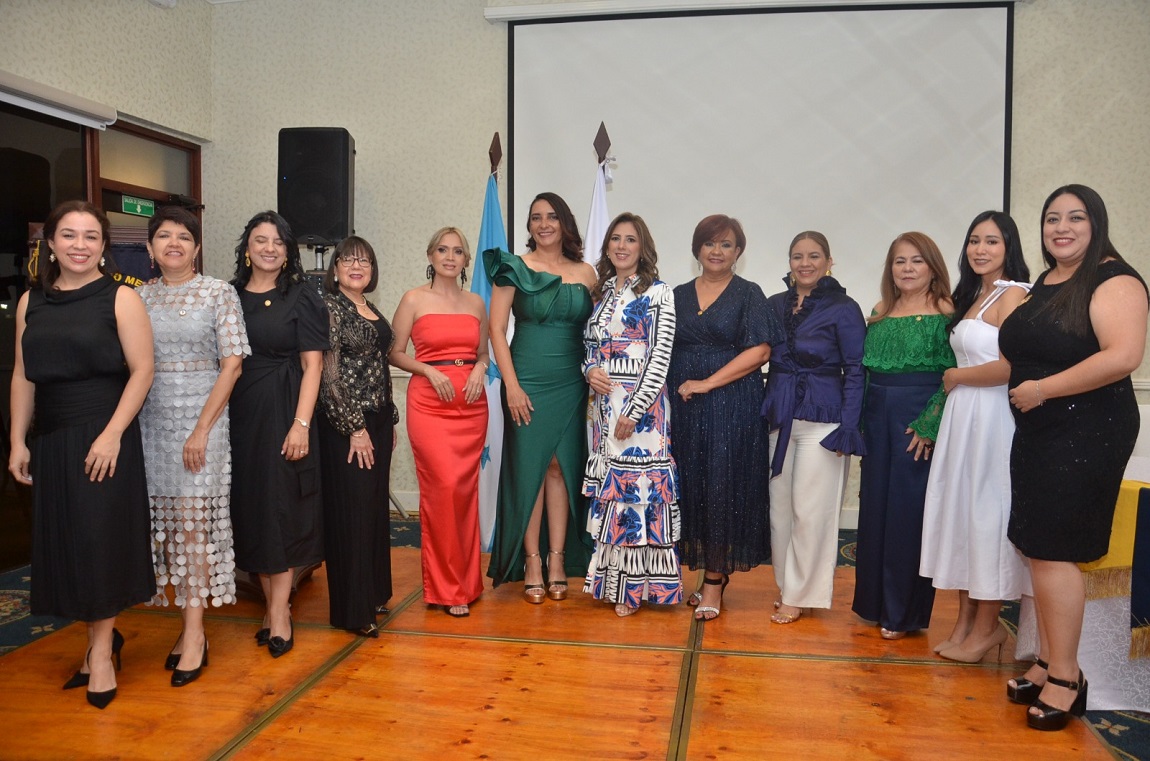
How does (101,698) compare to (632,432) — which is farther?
(632,432)

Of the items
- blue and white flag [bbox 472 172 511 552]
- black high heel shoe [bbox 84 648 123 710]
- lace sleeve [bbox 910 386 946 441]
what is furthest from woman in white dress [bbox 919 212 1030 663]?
black high heel shoe [bbox 84 648 123 710]

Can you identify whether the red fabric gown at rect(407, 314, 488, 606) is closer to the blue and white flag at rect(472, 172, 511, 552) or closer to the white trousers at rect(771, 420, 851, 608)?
the blue and white flag at rect(472, 172, 511, 552)

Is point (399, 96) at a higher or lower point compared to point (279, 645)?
higher

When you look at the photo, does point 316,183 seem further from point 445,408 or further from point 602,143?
point 445,408

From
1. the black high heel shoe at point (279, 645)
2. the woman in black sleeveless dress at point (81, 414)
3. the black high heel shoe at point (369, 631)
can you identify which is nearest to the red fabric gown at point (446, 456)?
the black high heel shoe at point (369, 631)

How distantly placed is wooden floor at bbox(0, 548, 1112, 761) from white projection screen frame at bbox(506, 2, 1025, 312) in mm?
2696

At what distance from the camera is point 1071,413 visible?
2.43 m

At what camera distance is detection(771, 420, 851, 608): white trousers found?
3.31 m

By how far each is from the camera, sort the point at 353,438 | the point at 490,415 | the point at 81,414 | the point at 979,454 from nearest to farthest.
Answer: the point at 81,414 → the point at 979,454 → the point at 353,438 → the point at 490,415

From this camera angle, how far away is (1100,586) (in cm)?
270

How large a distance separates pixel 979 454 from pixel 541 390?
1.66m

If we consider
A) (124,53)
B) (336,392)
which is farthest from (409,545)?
(124,53)

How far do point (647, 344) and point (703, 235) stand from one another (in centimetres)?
48

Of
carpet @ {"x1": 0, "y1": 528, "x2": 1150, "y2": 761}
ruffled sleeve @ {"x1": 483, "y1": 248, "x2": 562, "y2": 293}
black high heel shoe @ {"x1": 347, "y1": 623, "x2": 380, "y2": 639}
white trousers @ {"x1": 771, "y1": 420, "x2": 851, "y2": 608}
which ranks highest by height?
ruffled sleeve @ {"x1": 483, "y1": 248, "x2": 562, "y2": 293}
